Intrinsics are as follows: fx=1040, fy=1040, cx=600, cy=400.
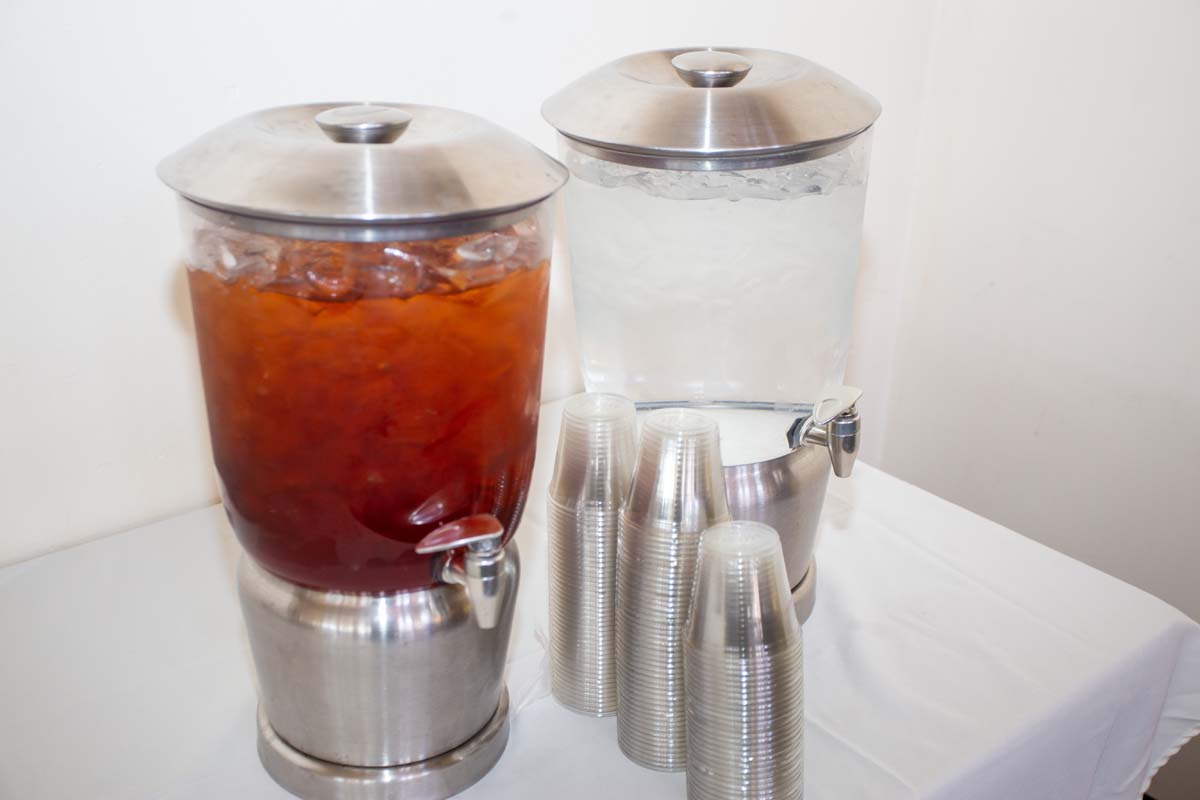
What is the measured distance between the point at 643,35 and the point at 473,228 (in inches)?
28.8

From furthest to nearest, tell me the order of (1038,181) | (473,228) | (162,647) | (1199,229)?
(1038,181), (1199,229), (162,647), (473,228)

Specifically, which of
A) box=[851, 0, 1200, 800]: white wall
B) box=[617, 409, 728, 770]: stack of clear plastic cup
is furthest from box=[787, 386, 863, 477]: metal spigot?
box=[851, 0, 1200, 800]: white wall

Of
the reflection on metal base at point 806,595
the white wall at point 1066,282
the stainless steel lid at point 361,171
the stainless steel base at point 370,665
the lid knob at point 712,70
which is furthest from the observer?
the white wall at point 1066,282

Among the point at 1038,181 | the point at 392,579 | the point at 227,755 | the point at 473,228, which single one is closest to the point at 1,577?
the point at 227,755

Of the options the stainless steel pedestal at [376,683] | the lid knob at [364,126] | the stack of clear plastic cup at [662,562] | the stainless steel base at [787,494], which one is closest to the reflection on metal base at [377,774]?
the stainless steel pedestal at [376,683]

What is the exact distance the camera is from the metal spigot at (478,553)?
1.85 feet

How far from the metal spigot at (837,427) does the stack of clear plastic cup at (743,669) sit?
0.51 feet

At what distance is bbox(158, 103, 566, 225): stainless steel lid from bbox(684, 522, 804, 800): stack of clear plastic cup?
0.74 feet

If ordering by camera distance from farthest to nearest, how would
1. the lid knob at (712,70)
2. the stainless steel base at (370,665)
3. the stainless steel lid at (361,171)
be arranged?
the lid knob at (712,70), the stainless steel base at (370,665), the stainless steel lid at (361,171)

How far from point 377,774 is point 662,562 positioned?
0.72 feet

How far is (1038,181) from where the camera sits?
A: 1.42m

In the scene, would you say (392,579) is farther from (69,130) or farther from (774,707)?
(69,130)

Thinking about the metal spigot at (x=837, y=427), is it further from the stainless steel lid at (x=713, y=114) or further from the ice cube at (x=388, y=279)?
the ice cube at (x=388, y=279)

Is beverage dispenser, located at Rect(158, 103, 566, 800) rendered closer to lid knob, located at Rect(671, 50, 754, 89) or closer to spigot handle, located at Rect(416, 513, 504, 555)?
spigot handle, located at Rect(416, 513, 504, 555)
